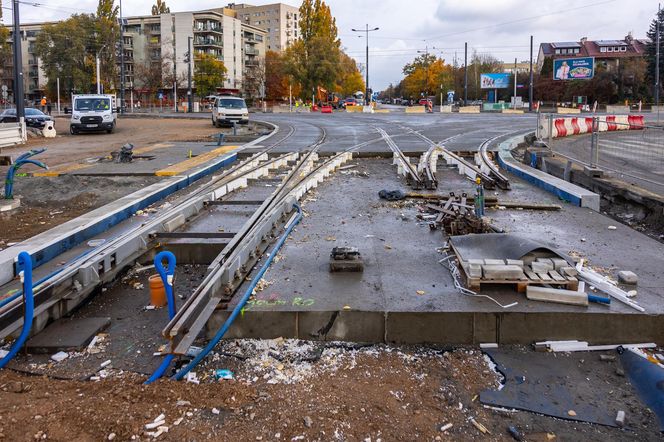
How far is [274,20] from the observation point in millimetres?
150375

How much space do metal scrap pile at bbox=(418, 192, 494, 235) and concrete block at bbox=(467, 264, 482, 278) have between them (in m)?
2.10

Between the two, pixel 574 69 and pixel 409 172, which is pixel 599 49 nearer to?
pixel 574 69

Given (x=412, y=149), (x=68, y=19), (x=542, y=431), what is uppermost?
(x=68, y=19)

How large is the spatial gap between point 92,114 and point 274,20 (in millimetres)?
127698

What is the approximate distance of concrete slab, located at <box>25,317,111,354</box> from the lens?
4.57 meters

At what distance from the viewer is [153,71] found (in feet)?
280

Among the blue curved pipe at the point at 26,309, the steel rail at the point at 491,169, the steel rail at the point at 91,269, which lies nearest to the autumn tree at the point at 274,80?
the steel rail at the point at 491,169

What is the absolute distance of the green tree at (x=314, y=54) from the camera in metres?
77.8

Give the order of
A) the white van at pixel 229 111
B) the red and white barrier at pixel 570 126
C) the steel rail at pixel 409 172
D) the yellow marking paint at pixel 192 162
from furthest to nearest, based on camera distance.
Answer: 1. the white van at pixel 229 111
2. the red and white barrier at pixel 570 126
3. the yellow marking paint at pixel 192 162
4. the steel rail at pixel 409 172

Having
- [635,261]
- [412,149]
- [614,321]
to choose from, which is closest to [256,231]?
[614,321]

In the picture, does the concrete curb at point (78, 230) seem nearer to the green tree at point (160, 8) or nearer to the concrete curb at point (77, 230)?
the concrete curb at point (77, 230)

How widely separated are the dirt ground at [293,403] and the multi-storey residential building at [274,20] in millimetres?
150362

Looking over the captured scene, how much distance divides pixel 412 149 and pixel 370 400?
16.0 m

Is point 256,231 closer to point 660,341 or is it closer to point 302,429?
point 302,429
